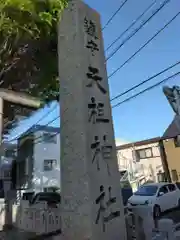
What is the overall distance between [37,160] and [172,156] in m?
10.9

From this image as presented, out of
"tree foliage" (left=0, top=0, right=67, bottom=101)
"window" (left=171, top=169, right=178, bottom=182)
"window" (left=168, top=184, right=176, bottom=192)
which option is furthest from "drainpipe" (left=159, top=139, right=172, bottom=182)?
"tree foliage" (left=0, top=0, right=67, bottom=101)

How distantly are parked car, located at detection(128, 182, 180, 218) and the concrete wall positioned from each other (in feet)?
21.0

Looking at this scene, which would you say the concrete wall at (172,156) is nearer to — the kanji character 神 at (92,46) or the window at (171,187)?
the window at (171,187)

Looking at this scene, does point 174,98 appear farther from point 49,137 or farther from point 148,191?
point 49,137

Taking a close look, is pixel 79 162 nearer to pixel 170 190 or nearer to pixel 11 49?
pixel 11 49

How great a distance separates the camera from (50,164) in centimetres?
1933

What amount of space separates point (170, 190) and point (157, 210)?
5.77 ft

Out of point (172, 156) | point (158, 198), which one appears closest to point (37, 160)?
point (172, 156)

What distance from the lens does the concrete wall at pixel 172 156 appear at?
57.4 ft

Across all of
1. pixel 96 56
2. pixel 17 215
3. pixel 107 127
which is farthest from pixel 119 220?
pixel 17 215

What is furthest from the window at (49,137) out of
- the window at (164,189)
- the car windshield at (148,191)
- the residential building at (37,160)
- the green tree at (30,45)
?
the green tree at (30,45)

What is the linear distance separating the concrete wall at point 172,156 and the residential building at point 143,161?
3.15 feet

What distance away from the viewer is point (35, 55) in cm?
676

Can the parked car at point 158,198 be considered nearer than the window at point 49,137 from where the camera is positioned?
Yes
